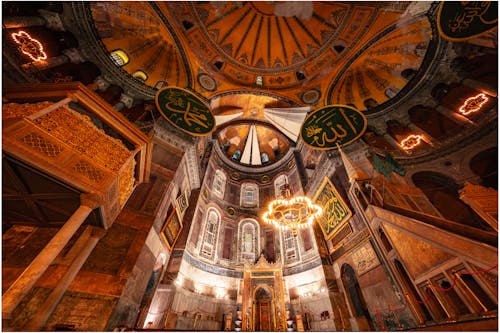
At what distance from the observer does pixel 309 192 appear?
12.2 metres

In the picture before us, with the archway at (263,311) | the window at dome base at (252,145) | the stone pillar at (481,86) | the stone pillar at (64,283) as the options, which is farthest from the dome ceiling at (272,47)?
the archway at (263,311)

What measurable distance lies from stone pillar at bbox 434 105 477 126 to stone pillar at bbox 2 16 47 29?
16544 millimetres

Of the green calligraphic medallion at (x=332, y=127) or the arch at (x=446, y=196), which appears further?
the green calligraphic medallion at (x=332, y=127)

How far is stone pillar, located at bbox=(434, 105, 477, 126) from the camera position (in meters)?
7.92

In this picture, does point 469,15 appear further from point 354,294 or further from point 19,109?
point 19,109

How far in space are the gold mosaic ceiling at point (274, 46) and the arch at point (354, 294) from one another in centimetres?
904

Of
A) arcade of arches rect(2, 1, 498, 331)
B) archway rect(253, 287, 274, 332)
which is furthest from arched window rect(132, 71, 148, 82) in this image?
archway rect(253, 287, 274, 332)

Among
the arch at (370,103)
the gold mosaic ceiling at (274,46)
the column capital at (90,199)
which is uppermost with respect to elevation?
the gold mosaic ceiling at (274,46)

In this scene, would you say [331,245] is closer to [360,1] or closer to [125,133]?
[125,133]

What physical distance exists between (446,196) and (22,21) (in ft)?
58.4

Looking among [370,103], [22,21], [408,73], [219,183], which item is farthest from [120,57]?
[408,73]

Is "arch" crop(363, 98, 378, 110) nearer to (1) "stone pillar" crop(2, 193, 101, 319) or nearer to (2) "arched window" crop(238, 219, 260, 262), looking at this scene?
(2) "arched window" crop(238, 219, 260, 262)

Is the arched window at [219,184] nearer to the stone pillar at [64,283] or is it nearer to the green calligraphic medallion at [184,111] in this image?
the green calligraphic medallion at [184,111]

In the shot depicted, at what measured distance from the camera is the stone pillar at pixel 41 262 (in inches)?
124
